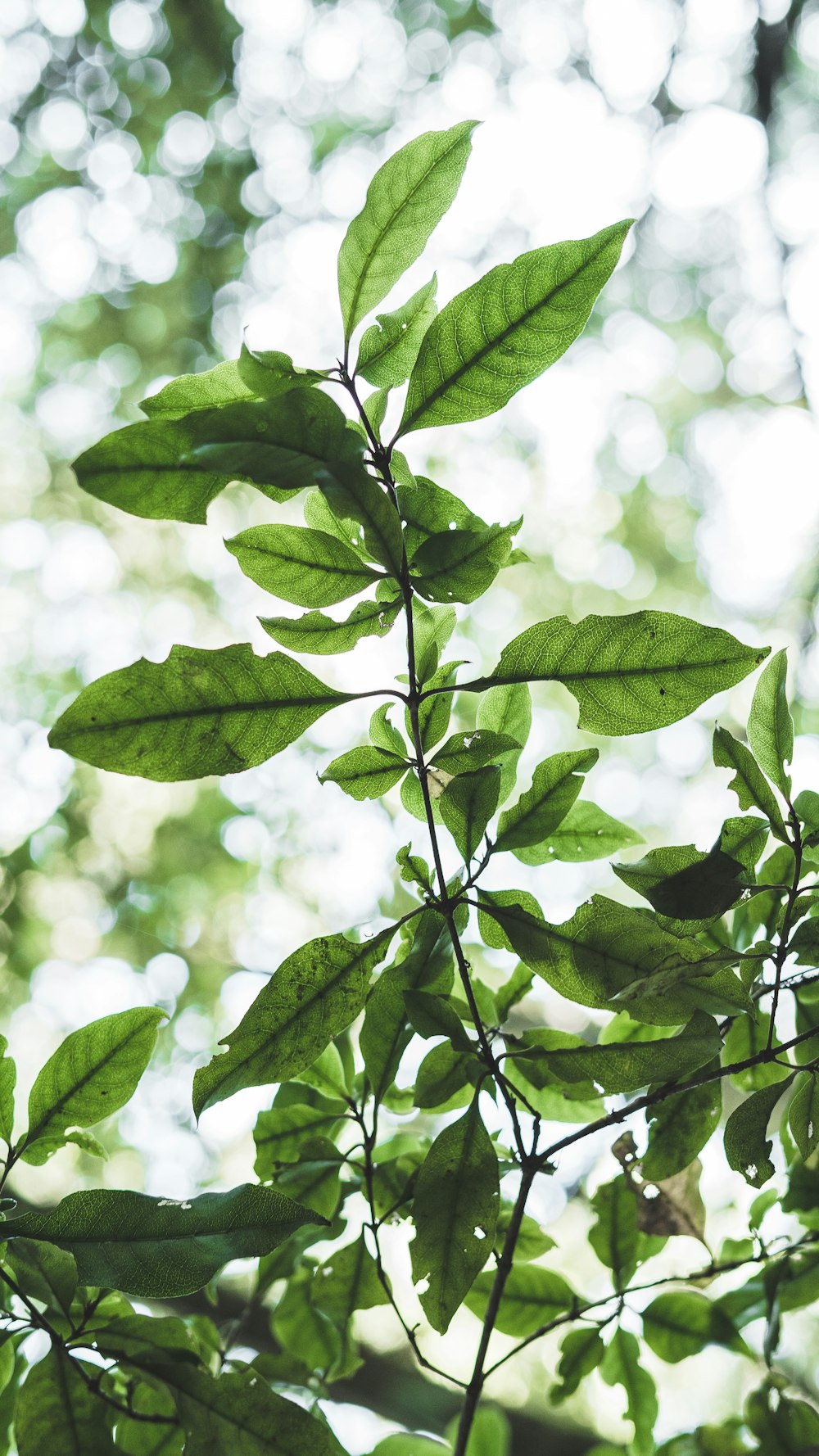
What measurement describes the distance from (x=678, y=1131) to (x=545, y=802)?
1.08 feet

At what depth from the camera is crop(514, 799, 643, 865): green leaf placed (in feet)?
3.06

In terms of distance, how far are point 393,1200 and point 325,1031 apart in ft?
1.00

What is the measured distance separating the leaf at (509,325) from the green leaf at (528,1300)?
2.88ft

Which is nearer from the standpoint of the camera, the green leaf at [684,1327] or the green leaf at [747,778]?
the green leaf at [747,778]

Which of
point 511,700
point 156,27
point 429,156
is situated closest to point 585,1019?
point 511,700

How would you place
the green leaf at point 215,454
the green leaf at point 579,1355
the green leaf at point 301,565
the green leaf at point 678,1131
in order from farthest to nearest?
1. the green leaf at point 579,1355
2. the green leaf at point 678,1131
3. the green leaf at point 301,565
4. the green leaf at point 215,454

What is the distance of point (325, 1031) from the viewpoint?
0.78 metres

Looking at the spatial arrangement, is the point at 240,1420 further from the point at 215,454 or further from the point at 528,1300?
the point at 215,454

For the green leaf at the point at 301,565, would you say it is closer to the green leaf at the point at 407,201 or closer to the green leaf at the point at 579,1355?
the green leaf at the point at 407,201

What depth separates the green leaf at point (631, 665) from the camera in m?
0.74

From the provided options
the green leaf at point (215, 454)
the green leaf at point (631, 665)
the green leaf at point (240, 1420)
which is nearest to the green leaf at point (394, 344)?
the green leaf at point (215, 454)

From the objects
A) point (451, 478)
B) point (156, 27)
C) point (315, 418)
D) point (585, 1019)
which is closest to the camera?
point (315, 418)

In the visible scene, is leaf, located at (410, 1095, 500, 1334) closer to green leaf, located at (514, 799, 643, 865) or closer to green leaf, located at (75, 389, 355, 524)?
green leaf, located at (514, 799, 643, 865)

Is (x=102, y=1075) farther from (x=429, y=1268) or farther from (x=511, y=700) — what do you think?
(x=511, y=700)
